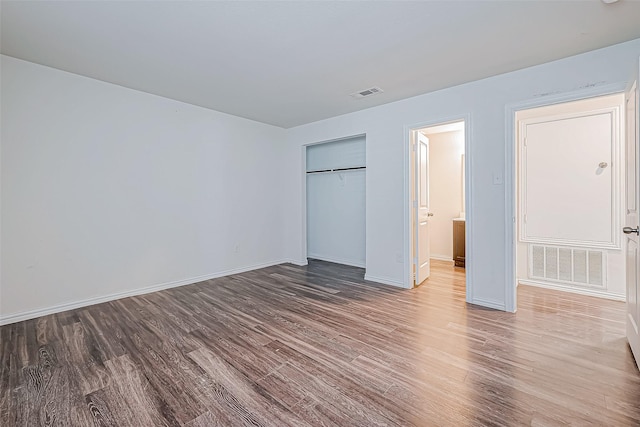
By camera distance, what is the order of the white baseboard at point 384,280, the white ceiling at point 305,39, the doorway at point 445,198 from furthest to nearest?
the doorway at point 445,198 → the white baseboard at point 384,280 → the white ceiling at point 305,39


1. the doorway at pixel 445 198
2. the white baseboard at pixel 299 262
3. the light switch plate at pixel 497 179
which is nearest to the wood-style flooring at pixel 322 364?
the light switch plate at pixel 497 179

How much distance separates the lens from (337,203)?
536 centimetres

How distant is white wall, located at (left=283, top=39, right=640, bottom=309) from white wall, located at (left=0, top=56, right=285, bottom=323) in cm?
200

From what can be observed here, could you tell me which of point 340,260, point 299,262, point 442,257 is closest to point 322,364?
point 299,262

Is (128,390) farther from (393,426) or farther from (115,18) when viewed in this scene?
(115,18)

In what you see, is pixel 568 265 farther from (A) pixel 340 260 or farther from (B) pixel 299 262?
(B) pixel 299 262

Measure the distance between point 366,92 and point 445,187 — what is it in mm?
2887

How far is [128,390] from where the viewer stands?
1753 millimetres

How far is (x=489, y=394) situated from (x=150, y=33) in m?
3.57

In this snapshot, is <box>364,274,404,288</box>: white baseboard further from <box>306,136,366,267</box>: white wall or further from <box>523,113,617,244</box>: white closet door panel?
<box>523,113,617,244</box>: white closet door panel

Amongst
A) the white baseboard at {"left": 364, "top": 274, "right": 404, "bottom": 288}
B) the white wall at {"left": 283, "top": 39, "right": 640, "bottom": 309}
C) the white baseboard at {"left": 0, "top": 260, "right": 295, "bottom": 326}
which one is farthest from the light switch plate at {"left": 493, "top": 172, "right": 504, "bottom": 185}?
the white baseboard at {"left": 0, "top": 260, "right": 295, "bottom": 326}

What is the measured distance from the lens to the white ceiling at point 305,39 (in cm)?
201

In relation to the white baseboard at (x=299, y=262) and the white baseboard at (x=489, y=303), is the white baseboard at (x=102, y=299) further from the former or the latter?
the white baseboard at (x=489, y=303)

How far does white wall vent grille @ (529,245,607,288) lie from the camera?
3379mm
